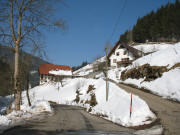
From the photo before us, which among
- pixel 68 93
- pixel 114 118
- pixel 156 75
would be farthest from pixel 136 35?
pixel 114 118

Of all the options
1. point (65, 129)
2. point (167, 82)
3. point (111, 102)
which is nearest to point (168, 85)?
point (167, 82)

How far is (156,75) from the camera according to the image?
61.1 feet

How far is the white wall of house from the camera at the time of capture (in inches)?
1819

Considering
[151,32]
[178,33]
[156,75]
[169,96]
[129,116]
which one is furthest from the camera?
[151,32]

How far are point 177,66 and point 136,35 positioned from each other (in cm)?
6797

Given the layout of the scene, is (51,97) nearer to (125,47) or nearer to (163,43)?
(125,47)

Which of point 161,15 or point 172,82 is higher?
point 161,15

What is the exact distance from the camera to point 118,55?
47.8 metres

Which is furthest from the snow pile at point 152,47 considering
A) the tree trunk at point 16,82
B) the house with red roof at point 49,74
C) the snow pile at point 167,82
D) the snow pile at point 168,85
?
the tree trunk at point 16,82

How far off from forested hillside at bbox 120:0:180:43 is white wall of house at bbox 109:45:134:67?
1159 inches

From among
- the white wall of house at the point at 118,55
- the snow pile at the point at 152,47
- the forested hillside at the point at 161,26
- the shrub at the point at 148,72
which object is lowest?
the shrub at the point at 148,72

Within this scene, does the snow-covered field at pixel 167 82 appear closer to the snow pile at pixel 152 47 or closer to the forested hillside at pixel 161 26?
the snow pile at pixel 152 47

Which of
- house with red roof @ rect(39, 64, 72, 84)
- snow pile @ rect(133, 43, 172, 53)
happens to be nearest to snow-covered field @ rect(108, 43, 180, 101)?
snow pile @ rect(133, 43, 172, 53)

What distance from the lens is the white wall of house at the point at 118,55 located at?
46.2 m
